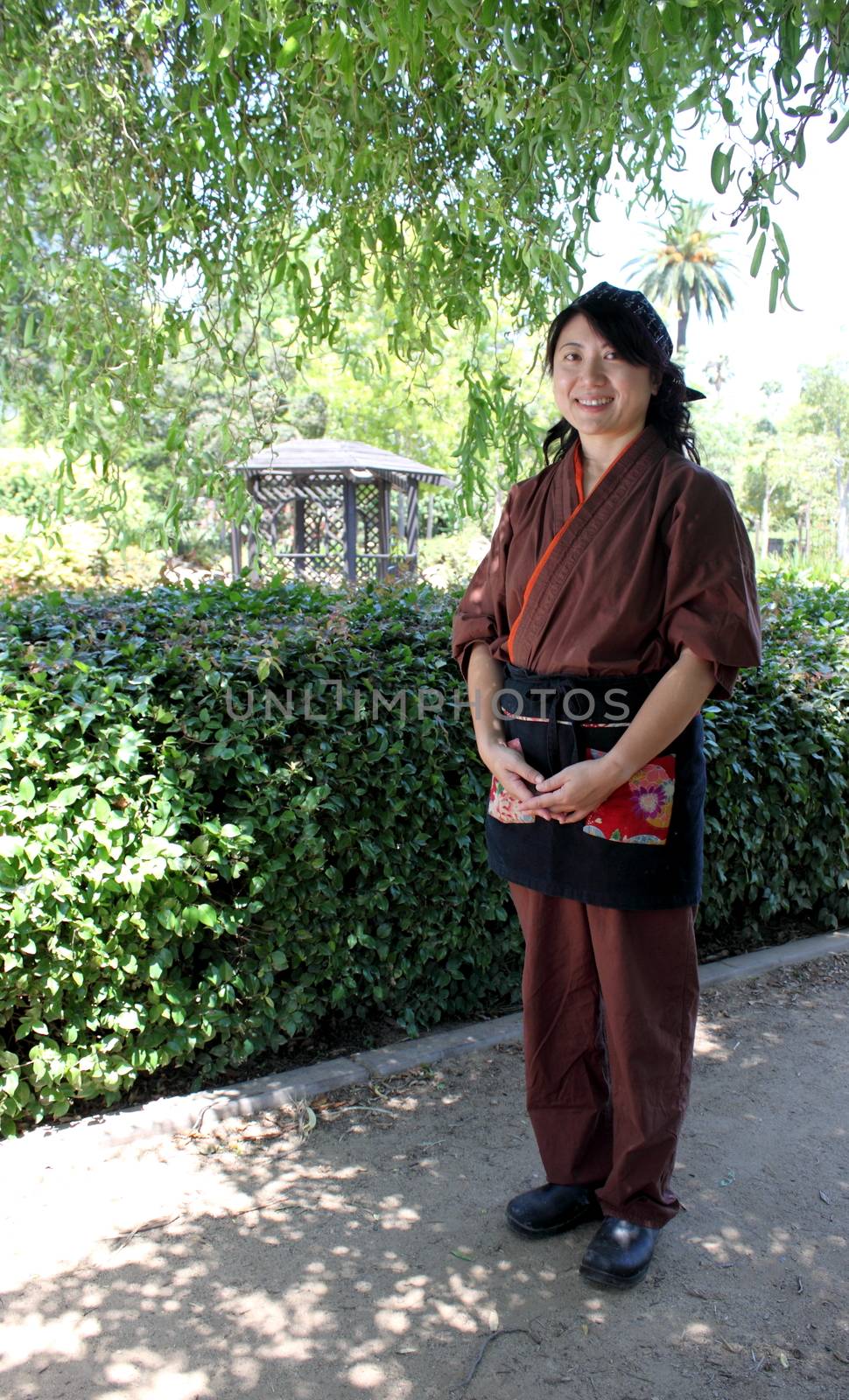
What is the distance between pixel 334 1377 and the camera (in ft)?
6.57

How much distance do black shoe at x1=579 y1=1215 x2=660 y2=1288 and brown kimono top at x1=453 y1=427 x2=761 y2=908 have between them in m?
0.73

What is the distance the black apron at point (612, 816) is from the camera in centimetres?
223

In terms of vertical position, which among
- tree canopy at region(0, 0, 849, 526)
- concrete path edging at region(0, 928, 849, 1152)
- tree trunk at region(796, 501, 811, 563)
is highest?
tree trunk at region(796, 501, 811, 563)

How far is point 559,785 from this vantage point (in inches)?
87.7

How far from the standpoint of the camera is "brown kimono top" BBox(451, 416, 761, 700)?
2.11 metres

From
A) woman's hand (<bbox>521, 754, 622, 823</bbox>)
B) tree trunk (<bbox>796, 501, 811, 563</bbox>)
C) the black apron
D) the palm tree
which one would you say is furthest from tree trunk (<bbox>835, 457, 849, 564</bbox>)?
woman's hand (<bbox>521, 754, 622, 823</bbox>)

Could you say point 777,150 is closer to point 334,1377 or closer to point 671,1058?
point 671,1058

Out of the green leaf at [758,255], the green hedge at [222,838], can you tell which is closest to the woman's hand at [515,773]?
the green hedge at [222,838]

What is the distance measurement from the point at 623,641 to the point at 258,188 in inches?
106

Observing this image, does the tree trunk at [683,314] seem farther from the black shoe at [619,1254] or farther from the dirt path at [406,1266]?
the black shoe at [619,1254]

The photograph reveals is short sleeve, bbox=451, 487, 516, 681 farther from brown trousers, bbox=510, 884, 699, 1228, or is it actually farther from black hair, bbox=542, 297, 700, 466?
brown trousers, bbox=510, 884, 699, 1228

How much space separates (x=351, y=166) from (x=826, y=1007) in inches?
137

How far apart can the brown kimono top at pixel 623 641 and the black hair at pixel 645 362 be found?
0.08 meters

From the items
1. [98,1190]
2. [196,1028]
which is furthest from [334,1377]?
[196,1028]
